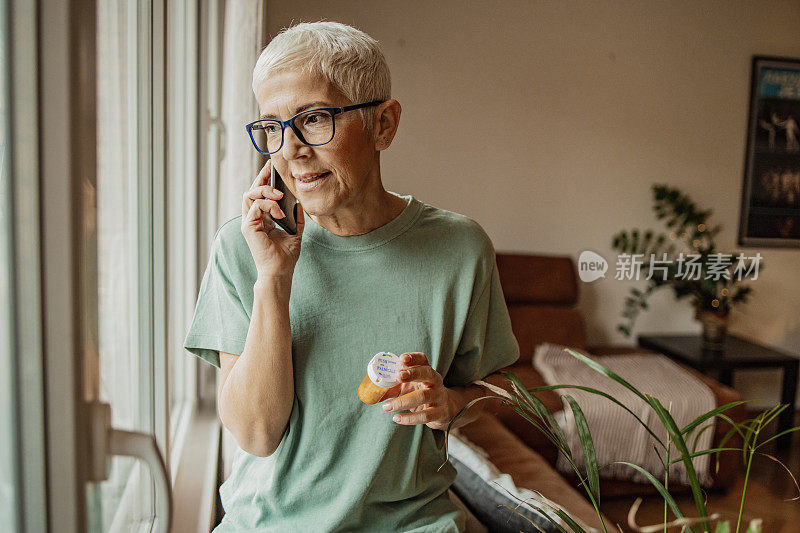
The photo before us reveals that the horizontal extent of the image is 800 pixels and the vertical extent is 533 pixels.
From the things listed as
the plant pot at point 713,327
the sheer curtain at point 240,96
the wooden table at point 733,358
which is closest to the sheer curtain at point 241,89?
the sheer curtain at point 240,96

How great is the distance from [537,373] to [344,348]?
1606mm

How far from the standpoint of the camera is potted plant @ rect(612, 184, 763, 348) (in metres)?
2.27

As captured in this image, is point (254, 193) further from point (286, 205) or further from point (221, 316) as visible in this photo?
point (221, 316)

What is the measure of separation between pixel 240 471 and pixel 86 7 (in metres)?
0.66

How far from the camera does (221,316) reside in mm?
776

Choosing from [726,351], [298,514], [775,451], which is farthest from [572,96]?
[298,514]

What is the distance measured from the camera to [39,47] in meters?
0.40

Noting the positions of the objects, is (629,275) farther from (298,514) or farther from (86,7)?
(86,7)

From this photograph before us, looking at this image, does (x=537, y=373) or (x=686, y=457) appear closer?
(x=686, y=457)

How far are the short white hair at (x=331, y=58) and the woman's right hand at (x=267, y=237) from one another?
0.43 ft

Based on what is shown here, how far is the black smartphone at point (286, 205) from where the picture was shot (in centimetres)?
72

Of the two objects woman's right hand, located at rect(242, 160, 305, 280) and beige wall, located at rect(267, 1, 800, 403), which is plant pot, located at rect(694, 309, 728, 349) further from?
woman's right hand, located at rect(242, 160, 305, 280)

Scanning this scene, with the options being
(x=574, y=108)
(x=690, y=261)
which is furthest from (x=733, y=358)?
(x=574, y=108)

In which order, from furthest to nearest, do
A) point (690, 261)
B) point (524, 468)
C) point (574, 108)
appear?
point (690, 261), point (574, 108), point (524, 468)
